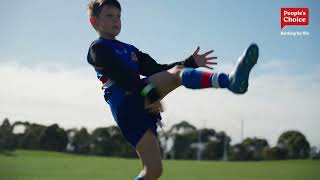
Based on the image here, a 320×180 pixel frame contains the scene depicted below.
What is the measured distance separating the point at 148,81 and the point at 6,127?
28.9m

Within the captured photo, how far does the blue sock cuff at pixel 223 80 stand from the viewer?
3.27m

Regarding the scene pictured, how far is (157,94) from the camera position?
3588 mm

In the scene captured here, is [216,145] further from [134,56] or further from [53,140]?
[134,56]

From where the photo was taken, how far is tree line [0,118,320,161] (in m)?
37.0

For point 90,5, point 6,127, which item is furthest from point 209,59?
point 6,127

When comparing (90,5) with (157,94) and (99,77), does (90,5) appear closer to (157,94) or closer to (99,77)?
(99,77)

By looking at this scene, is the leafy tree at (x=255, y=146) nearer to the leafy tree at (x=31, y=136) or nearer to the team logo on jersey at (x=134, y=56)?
the leafy tree at (x=31, y=136)

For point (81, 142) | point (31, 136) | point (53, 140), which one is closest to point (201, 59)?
point (53, 140)

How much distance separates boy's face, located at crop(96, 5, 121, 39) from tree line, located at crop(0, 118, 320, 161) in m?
30.1

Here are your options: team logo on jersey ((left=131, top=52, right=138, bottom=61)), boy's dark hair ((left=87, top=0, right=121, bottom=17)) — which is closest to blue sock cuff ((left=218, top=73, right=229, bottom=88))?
team logo on jersey ((left=131, top=52, right=138, bottom=61))

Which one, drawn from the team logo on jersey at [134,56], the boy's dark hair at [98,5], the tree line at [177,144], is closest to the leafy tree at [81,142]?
the tree line at [177,144]

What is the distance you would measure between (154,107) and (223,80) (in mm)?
621

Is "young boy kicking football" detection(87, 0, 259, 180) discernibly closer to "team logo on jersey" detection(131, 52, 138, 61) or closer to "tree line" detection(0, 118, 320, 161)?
"team logo on jersey" detection(131, 52, 138, 61)

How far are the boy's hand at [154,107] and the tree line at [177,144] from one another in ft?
99.6
